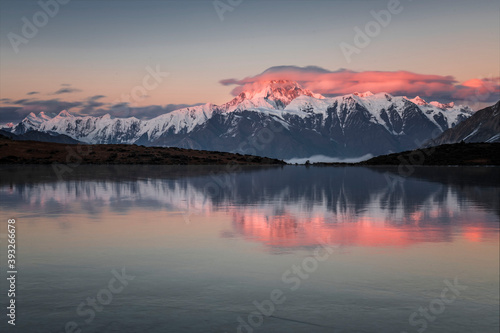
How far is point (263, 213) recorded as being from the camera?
3744 centimetres

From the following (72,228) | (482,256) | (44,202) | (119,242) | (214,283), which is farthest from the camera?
(44,202)

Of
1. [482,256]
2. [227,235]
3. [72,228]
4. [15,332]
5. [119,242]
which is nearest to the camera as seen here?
[15,332]

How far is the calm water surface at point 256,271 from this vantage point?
1422cm

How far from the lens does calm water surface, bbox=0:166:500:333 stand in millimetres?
14219

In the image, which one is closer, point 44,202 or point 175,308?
point 175,308

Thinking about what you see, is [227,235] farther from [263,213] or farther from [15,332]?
[15,332]

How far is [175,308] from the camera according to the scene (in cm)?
1505

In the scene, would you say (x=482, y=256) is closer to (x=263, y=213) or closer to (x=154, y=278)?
(x=154, y=278)

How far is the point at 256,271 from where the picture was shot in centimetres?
1945

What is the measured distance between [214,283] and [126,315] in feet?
12.9

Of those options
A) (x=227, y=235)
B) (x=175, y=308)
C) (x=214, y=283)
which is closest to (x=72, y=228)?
(x=227, y=235)

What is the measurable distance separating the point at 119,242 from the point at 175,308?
38.5 feet

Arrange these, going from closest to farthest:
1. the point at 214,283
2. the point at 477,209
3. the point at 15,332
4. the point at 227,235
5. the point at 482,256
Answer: the point at 15,332, the point at 214,283, the point at 482,256, the point at 227,235, the point at 477,209

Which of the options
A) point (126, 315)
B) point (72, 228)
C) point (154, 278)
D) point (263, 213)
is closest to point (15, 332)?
point (126, 315)
